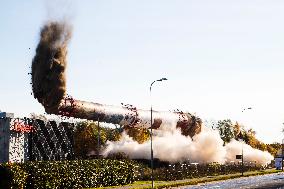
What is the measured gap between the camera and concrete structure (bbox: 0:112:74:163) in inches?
2618

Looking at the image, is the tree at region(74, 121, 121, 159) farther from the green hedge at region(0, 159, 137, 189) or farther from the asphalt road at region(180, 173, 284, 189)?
the asphalt road at region(180, 173, 284, 189)

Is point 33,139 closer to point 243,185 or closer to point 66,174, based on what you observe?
point 66,174

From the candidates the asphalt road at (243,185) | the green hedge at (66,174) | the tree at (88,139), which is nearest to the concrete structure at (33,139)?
the tree at (88,139)

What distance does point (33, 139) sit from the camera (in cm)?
7331

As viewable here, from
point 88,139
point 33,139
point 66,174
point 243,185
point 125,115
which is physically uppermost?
point 125,115

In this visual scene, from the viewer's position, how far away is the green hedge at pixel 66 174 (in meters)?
40.8

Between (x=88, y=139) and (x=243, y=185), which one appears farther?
(x=88, y=139)

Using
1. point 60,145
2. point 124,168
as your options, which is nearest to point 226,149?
point 60,145

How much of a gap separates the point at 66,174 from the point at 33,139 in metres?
29.0

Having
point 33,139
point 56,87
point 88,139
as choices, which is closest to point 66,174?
point 56,87

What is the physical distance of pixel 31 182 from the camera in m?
42.4

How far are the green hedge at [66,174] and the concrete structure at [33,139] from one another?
1960 cm

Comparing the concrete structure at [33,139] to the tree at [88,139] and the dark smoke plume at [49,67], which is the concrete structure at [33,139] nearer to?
the tree at [88,139]

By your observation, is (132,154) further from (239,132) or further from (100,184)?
(239,132)
